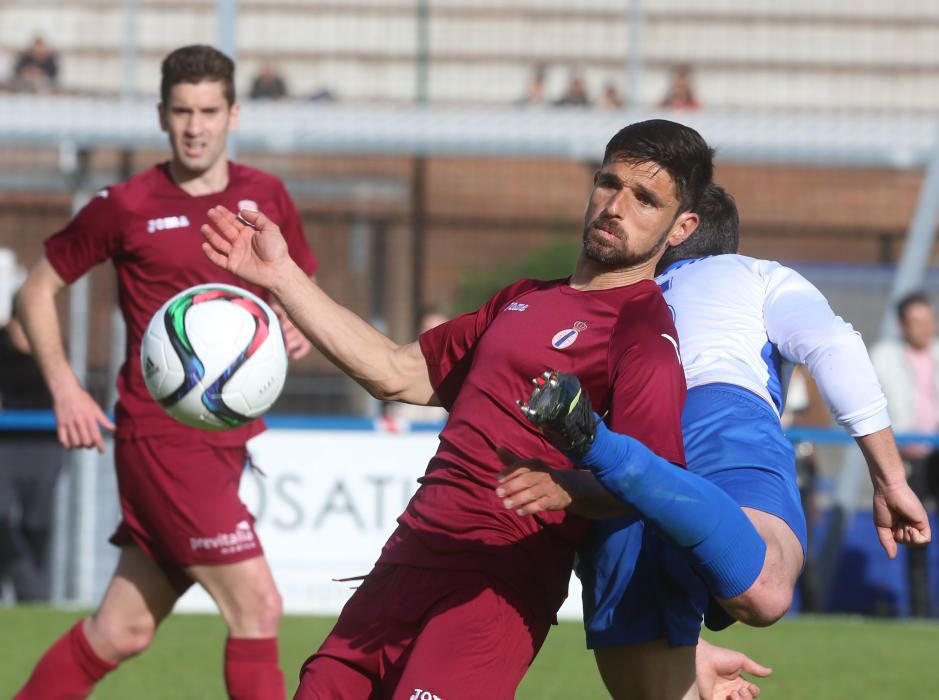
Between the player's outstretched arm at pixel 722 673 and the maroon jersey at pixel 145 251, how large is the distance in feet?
6.04

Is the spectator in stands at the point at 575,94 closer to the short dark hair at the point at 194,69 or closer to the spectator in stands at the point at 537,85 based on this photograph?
the spectator in stands at the point at 537,85

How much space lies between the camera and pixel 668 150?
11.9ft

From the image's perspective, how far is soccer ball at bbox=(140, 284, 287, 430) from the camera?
4020 mm

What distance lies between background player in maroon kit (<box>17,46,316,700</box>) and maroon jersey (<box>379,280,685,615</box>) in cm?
153

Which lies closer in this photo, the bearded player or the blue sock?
the blue sock

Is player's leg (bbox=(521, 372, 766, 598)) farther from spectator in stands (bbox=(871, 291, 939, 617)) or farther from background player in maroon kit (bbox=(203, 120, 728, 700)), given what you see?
spectator in stands (bbox=(871, 291, 939, 617))

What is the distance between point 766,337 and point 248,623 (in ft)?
6.72

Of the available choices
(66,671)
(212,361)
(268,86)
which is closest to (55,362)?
(66,671)

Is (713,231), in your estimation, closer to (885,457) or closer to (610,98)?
(885,457)

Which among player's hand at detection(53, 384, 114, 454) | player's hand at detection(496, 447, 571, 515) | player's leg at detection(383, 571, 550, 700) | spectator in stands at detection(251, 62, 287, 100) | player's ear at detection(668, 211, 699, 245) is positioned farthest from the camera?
spectator in stands at detection(251, 62, 287, 100)

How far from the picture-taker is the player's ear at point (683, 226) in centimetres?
375

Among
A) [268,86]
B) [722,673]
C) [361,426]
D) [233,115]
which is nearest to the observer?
[722,673]

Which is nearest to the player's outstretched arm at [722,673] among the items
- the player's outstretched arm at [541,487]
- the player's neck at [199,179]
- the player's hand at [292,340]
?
the player's outstretched arm at [541,487]

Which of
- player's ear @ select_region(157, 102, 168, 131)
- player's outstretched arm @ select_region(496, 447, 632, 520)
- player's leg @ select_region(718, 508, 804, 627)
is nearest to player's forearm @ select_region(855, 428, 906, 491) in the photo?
player's leg @ select_region(718, 508, 804, 627)
